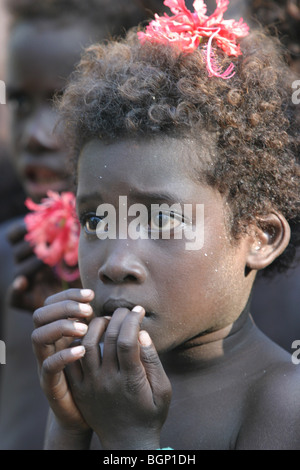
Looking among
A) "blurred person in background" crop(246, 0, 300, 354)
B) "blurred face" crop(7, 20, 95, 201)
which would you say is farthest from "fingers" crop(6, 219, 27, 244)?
"blurred person in background" crop(246, 0, 300, 354)

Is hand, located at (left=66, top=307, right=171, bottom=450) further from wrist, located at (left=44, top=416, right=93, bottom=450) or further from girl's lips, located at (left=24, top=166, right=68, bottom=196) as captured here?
girl's lips, located at (left=24, top=166, right=68, bottom=196)

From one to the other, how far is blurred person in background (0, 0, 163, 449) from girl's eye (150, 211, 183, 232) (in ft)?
4.42

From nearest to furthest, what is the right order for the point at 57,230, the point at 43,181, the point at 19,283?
the point at 57,230
the point at 19,283
the point at 43,181

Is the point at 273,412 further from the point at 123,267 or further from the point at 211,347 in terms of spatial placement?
the point at 123,267

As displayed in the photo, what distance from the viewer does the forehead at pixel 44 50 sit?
330 cm

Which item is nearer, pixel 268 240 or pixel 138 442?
pixel 138 442

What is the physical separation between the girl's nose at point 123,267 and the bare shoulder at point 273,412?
1.70 ft

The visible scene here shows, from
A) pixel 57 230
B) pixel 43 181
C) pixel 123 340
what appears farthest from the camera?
pixel 43 181

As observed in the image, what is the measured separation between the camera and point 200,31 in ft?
6.91

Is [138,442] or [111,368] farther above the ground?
[111,368]

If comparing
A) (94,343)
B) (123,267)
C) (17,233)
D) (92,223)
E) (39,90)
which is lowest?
(94,343)

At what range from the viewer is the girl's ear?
2.11 metres

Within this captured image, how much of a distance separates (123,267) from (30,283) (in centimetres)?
158

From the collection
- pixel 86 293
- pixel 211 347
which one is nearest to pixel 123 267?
pixel 86 293
